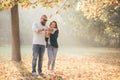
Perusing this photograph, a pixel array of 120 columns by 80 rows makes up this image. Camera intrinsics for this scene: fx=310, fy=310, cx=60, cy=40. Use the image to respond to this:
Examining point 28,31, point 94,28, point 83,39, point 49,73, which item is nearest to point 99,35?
point 94,28

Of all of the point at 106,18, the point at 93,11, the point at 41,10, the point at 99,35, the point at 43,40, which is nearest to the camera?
the point at 43,40

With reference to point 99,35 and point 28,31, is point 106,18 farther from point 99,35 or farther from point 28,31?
point 28,31

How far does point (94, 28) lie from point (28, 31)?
12138 millimetres

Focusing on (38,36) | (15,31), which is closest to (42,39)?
(38,36)

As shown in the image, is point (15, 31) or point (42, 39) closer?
point (42, 39)

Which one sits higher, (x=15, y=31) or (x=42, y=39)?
(x=15, y=31)

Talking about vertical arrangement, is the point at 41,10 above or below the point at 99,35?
above

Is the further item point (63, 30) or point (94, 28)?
point (63, 30)

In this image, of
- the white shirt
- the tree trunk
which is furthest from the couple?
the tree trunk

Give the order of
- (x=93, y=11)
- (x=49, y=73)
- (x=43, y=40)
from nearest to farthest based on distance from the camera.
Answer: (x=43, y=40) → (x=49, y=73) → (x=93, y=11)

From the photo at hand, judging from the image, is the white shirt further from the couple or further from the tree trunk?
the tree trunk

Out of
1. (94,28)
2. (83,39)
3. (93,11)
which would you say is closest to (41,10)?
(83,39)

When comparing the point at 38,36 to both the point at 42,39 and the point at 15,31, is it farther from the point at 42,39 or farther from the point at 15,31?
the point at 15,31

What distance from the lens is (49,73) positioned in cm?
1284
